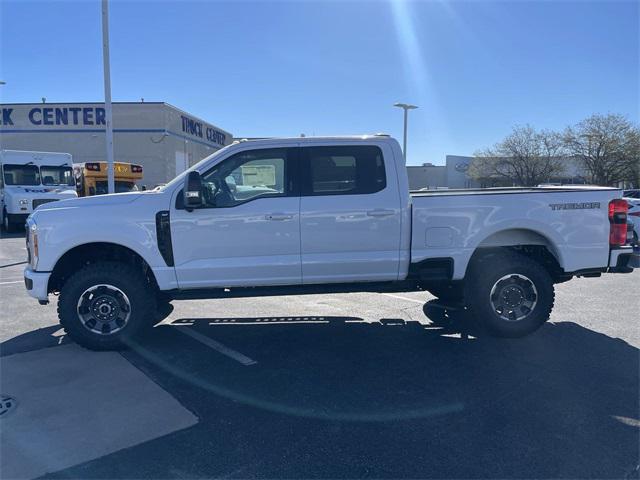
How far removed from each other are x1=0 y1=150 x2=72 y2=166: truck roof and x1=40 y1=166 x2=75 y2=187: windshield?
0.23m

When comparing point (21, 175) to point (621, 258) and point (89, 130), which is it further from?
Answer: point (621, 258)

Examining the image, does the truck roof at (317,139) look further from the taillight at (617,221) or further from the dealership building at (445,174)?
the dealership building at (445,174)

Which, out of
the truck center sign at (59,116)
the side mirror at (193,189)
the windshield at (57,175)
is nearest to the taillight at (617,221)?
the side mirror at (193,189)

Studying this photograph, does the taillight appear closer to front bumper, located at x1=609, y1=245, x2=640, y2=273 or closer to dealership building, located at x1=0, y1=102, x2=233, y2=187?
front bumper, located at x1=609, y1=245, x2=640, y2=273

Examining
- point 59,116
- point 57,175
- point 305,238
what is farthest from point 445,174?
point 305,238

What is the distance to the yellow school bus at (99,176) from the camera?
19578 millimetres

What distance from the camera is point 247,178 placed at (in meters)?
5.00

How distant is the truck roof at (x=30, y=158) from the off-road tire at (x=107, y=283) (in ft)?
51.5

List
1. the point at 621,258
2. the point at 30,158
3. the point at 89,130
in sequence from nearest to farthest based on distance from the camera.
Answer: the point at 621,258, the point at 30,158, the point at 89,130

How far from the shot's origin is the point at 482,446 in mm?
3049

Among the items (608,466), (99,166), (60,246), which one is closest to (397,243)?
(608,466)

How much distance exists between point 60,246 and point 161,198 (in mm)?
1138

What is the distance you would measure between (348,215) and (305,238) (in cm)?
52

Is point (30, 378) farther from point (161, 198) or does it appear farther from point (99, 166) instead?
point (99, 166)
